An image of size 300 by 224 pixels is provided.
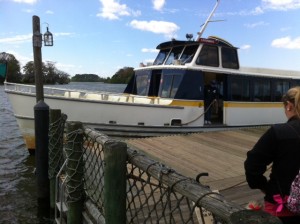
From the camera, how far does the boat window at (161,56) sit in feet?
38.7

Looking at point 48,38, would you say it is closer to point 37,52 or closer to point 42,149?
point 37,52

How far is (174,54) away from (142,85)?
1.46m

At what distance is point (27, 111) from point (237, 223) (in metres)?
8.98

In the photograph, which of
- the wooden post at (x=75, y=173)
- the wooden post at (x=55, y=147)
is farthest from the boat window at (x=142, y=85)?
the wooden post at (x=75, y=173)

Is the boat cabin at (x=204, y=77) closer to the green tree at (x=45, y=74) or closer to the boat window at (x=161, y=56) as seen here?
the boat window at (x=161, y=56)

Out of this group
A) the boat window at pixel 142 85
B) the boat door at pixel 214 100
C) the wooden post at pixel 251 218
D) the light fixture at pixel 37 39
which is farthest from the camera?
the boat window at pixel 142 85

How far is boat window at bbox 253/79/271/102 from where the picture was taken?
11703 millimetres

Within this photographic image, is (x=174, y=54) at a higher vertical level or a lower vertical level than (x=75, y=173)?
higher

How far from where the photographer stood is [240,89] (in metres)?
11.3

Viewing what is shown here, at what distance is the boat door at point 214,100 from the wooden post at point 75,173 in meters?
7.17

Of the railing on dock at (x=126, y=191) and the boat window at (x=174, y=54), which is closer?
the railing on dock at (x=126, y=191)

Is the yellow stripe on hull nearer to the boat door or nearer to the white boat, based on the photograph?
the white boat

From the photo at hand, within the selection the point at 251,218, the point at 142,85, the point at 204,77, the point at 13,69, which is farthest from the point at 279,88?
the point at 13,69

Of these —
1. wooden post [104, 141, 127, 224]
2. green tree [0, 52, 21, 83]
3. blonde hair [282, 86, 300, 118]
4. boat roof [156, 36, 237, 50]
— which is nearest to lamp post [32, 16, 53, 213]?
wooden post [104, 141, 127, 224]
